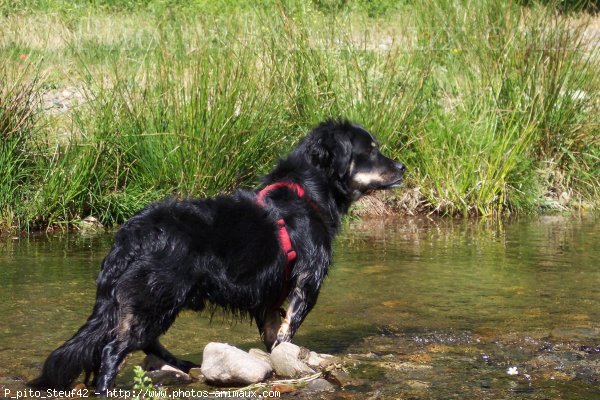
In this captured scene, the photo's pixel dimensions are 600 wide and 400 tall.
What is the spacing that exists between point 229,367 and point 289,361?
352 mm

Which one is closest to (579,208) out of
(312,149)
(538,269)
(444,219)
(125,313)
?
(444,219)

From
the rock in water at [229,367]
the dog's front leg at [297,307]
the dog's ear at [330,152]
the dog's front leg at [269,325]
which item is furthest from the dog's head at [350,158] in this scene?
the rock in water at [229,367]

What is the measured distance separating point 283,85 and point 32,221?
9.88ft

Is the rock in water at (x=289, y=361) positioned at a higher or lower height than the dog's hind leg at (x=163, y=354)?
higher

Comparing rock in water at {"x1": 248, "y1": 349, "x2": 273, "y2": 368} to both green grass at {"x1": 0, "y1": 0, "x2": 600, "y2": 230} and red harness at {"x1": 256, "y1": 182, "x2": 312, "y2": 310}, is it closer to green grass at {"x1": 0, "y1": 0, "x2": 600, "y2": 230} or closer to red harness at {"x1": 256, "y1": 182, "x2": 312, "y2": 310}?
red harness at {"x1": 256, "y1": 182, "x2": 312, "y2": 310}

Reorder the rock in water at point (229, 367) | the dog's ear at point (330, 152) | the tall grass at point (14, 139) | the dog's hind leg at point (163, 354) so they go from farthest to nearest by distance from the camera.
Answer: the tall grass at point (14, 139), the dog's ear at point (330, 152), the dog's hind leg at point (163, 354), the rock in water at point (229, 367)

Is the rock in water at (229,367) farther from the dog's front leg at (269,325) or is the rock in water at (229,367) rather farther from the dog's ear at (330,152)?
the dog's ear at (330,152)

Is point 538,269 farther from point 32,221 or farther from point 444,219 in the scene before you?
point 32,221

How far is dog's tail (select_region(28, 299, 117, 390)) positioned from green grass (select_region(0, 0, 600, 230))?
447 centimetres

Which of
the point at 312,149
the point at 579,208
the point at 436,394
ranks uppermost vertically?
the point at 312,149

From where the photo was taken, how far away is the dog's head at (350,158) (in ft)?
19.6

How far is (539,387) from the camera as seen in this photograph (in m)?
5.03

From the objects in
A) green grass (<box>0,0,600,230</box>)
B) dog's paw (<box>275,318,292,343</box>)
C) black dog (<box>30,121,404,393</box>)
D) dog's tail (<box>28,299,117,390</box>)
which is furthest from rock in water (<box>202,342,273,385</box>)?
green grass (<box>0,0,600,230</box>)

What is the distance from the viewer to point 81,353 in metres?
4.85
